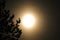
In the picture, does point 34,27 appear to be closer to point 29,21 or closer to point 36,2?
point 29,21

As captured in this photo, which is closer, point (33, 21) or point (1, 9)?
point (1, 9)

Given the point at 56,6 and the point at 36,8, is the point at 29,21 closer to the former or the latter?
the point at 36,8

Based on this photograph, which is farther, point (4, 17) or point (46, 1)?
point (46, 1)

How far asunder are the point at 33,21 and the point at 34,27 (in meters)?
0.10

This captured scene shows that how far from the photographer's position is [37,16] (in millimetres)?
2127

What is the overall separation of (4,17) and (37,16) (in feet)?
2.00

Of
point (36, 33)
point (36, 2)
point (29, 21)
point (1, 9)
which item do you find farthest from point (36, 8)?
point (1, 9)

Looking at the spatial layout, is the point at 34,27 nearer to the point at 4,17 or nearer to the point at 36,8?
the point at 36,8

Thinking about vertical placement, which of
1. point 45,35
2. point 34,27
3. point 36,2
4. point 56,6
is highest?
point 36,2

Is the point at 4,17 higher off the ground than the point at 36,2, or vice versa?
the point at 36,2

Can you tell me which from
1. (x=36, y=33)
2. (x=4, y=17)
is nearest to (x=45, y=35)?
(x=36, y=33)

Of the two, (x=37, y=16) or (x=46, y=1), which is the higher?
(x=46, y=1)

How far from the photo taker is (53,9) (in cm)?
213

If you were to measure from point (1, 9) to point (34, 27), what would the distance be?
0.63 meters
